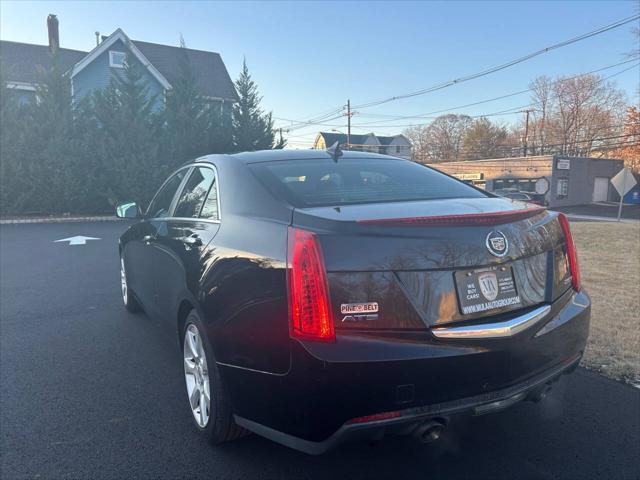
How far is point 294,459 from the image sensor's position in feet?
8.77

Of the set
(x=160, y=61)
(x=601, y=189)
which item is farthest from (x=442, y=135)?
(x=160, y=61)

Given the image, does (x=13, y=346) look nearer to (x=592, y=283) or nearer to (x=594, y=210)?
(x=592, y=283)

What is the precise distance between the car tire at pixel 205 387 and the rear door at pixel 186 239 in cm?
26

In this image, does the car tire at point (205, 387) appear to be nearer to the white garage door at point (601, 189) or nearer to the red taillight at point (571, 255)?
the red taillight at point (571, 255)

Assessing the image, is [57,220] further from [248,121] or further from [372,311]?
[372,311]

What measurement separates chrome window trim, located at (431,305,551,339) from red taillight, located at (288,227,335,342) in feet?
1.55

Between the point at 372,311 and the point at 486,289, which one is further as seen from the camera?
the point at 486,289

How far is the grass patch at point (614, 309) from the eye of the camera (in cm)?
394

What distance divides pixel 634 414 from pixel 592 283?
415cm

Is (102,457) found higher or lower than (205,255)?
lower

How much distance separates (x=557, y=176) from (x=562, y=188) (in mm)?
1658

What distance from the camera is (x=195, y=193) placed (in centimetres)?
359

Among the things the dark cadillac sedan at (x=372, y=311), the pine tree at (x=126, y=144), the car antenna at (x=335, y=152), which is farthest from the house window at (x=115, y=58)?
the dark cadillac sedan at (x=372, y=311)

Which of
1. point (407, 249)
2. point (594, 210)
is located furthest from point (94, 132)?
point (594, 210)
